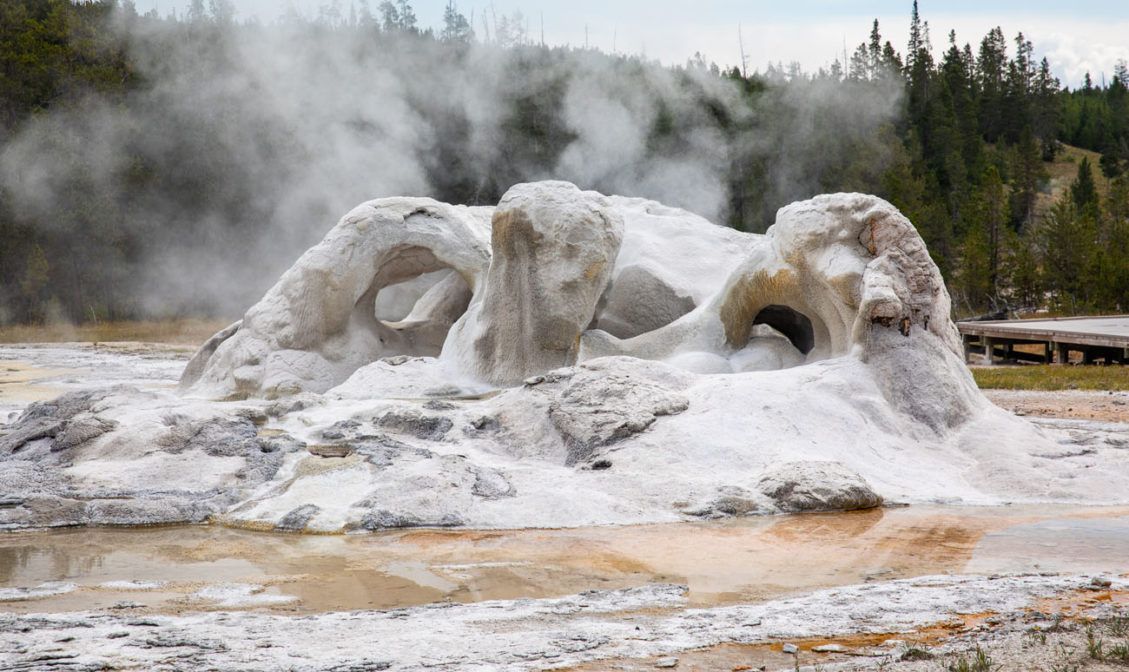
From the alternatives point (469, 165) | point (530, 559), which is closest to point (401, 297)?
point (530, 559)

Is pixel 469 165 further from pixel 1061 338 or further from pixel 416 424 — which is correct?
pixel 416 424

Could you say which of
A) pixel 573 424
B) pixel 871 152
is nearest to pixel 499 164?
pixel 871 152

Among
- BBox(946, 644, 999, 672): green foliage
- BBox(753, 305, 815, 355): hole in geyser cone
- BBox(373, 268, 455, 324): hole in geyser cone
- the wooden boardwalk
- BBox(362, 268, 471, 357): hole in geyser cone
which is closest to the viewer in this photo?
BBox(946, 644, 999, 672): green foliage

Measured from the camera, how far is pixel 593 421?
6625mm

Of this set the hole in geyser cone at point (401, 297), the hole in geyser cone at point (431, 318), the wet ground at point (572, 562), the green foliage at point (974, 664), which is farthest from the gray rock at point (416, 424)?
the hole in geyser cone at point (401, 297)

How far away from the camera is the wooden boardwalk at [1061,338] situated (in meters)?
13.6

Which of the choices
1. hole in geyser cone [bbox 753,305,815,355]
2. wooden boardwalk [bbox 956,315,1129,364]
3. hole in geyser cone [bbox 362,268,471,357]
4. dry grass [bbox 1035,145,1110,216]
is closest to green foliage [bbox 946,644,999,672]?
hole in geyser cone [bbox 753,305,815,355]

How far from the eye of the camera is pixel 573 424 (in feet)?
21.9

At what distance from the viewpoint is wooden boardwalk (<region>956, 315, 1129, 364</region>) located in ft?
44.7

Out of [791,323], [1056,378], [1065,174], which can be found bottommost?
[1056,378]

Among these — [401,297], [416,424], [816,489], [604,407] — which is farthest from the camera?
[401,297]

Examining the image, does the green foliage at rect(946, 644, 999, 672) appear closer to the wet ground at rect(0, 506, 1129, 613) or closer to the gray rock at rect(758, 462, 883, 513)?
the wet ground at rect(0, 506, 1129, 613)

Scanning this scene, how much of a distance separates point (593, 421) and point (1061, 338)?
9563mm

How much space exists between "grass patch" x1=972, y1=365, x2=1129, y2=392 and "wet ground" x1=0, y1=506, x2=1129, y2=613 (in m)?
6.02
